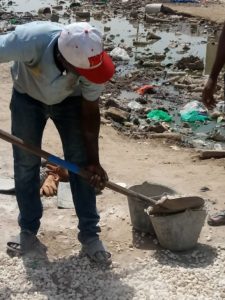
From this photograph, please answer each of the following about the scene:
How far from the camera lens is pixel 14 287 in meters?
3.85

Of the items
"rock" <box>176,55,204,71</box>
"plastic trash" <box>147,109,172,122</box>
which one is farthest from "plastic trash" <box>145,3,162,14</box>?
"plastic trash" <box>147,109,172,122</box>

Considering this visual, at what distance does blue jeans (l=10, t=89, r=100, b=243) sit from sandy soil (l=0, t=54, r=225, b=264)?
32cm

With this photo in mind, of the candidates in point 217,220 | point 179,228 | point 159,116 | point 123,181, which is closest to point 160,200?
point 179,228

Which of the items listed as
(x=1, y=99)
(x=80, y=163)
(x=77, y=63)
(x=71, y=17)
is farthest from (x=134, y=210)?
(x=71, y=17)

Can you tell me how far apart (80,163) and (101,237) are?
2.72 ft

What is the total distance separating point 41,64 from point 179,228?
1576mm

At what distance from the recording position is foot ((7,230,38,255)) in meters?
4.21

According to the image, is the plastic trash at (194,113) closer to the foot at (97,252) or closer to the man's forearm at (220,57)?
the man's forearm at (220,57)

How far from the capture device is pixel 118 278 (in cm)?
398

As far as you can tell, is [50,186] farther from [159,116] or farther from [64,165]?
[159,116]

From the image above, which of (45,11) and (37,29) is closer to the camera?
(37,29)

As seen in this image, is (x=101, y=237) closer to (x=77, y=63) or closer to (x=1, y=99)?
(x=77, y=63)

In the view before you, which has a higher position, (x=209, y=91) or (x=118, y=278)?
(x=209, y=91)

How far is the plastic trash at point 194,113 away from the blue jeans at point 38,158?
17.1 feet
